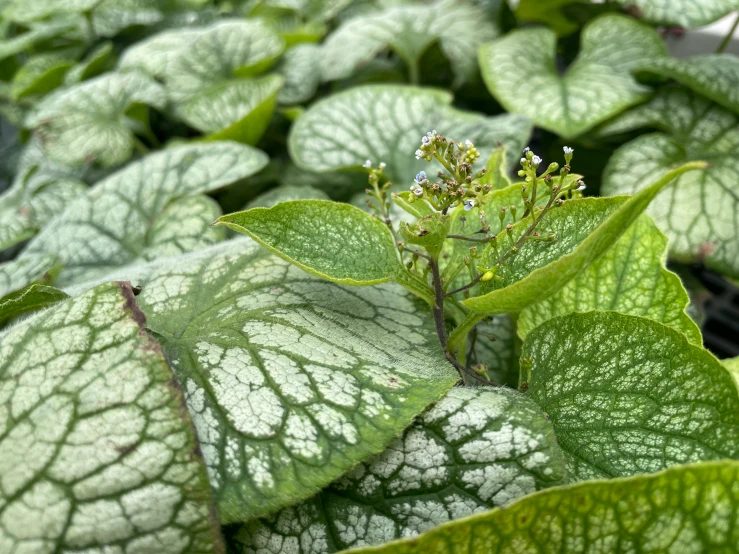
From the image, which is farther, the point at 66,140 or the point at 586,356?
the point at 66,140

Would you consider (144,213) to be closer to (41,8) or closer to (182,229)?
(182,229)

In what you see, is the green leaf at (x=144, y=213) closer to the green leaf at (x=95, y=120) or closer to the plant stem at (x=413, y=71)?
the green leaf at (x=95, y=120)

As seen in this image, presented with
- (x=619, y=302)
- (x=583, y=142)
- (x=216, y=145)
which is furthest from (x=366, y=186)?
(x=619, y=302)

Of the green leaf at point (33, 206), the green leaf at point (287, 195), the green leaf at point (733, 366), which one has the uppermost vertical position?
the green leaf at point (287, 195)

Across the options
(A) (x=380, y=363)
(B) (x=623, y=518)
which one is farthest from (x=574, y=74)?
(B) (x=623, y=518)

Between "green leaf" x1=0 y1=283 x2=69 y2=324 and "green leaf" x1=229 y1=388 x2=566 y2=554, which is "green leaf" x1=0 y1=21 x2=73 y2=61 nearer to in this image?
"green leaf" x1=0 y1=283 x2=69 y2=324

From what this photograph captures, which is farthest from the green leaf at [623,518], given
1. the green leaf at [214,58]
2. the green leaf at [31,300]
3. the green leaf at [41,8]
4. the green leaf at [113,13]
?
the green leaf at [113,13]

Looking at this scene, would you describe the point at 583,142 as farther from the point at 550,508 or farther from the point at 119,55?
the point at 119,55
